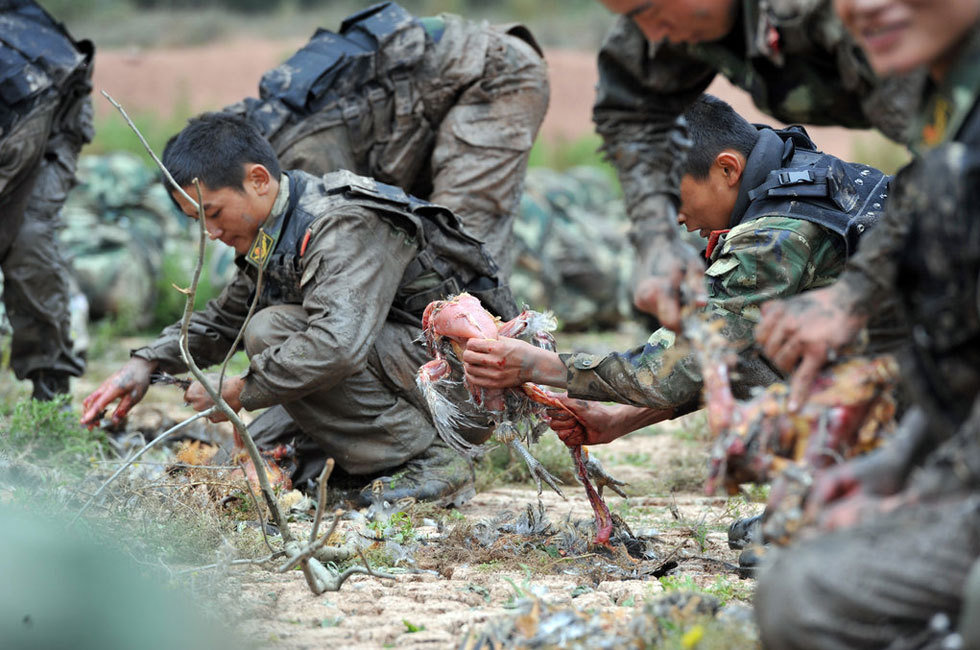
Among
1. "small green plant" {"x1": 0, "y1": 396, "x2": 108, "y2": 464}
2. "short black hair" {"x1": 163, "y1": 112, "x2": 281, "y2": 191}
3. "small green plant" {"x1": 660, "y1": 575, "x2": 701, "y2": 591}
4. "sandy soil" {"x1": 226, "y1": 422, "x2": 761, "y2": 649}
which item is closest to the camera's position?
"sandy soil" {"x1": 226, "y1": 422, "x2": 761, "y2": 649}

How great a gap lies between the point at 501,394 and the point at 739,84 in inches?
59.1

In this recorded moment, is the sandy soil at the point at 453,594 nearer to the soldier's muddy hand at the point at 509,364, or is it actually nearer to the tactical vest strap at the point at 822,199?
the soldier's muddy hand at the point at 509,364

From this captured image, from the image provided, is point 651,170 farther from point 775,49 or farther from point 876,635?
point 876,635

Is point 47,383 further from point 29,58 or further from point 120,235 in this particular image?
point 120,235

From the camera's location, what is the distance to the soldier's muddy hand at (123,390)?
4602 mm

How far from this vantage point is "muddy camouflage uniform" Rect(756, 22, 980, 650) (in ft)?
6.66

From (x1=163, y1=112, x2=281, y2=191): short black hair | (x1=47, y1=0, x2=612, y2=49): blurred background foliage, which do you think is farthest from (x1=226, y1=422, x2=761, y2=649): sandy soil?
(x1=47, y1=0, x2=612, y2=49): blurred background foliage

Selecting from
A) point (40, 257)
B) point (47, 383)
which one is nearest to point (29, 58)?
point (40, 257)

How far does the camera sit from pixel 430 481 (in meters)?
4.64

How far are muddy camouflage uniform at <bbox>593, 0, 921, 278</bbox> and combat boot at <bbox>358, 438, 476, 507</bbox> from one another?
80.9 inches

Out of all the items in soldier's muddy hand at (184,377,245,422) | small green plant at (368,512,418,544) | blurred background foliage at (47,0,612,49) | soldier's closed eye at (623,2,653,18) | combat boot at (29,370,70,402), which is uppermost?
soldier's closed eye at (623,2,653,18)

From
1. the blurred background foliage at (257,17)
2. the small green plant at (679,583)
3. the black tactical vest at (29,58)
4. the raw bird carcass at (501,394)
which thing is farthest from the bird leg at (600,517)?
the blurred background foliage at (257,17)

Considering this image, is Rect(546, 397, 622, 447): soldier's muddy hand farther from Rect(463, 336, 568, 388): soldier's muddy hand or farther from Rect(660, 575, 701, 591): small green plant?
Rect(660, 575, 701, 591): small green plant

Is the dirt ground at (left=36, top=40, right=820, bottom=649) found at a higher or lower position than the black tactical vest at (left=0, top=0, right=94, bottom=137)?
lower
